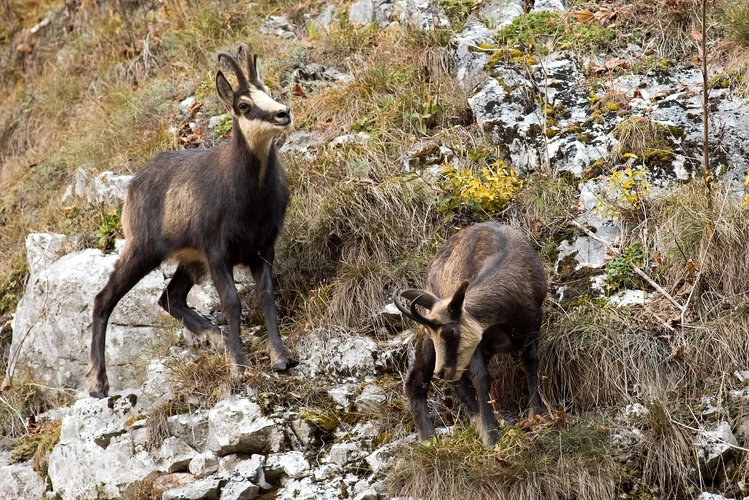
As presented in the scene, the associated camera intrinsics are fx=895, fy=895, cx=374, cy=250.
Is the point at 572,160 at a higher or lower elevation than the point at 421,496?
higher

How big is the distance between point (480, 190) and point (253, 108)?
2.08 m

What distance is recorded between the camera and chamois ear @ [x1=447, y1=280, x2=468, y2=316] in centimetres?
568

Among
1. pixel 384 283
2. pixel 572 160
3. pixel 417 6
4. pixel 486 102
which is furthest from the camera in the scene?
pixel 417 6

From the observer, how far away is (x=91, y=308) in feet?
28.4

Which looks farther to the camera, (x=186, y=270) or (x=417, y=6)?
(x=417, y=6)

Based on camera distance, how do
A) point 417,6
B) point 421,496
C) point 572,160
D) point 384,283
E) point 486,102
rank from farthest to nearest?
point 417,6
point 486,102
point 572,160
point 384,283
point 421,496

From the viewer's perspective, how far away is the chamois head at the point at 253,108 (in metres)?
6.97

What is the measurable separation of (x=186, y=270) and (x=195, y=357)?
0.90 m

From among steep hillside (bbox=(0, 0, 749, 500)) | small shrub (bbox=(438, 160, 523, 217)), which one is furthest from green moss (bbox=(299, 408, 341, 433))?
small shrub (bbox=(438, 160, 523, 217))

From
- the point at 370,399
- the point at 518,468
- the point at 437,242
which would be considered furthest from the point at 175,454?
the point at 437,242

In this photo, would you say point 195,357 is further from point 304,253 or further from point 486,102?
point 486,102

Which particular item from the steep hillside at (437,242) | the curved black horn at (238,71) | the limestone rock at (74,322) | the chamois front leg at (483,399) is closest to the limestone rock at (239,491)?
the steep hillside at (437,242)

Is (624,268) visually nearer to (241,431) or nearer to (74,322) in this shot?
(241,431)

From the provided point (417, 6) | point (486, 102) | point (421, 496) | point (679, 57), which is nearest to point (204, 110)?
point (417, 6)
